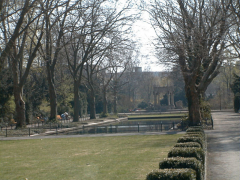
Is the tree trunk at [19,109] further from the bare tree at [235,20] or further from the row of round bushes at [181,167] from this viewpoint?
the row of round bushes at [181,167]

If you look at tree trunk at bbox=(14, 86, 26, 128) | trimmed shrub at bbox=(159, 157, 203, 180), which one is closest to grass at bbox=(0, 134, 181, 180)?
trimmed shrub at bbox=(159, 157, 203, 180)

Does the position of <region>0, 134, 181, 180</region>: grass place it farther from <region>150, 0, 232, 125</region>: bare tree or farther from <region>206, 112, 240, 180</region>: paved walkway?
<region>150, 0, 232, 125</region>: bare tree

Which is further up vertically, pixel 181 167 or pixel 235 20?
pixel 235 20

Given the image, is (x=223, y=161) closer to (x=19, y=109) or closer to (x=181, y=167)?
(x=181, y=167)

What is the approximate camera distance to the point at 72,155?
13953 mm

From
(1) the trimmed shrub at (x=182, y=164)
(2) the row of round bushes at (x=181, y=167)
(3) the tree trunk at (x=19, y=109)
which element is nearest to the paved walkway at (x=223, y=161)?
(2) the row of round bushes at (x=181, y=167)

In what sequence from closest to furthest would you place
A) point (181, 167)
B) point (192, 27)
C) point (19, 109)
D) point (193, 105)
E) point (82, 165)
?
point (181, 167) < point (82, 165) < point (192, 27) < point (193, 105) < point (19, 109)

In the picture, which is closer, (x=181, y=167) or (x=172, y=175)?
(x=172, y=175)

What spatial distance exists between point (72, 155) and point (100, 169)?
3914 millimetres

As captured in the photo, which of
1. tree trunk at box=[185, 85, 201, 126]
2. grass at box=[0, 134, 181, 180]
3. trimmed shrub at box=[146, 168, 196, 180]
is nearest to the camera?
trimmed shrub at box=[146, 168, 196, 180]

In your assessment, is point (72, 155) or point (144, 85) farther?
point (144, 85)

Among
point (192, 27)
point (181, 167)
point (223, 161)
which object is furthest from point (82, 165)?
point (192, 27)

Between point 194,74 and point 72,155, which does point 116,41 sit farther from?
point 72,155

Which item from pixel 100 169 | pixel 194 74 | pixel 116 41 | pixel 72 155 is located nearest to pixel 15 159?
pixel 72 155
